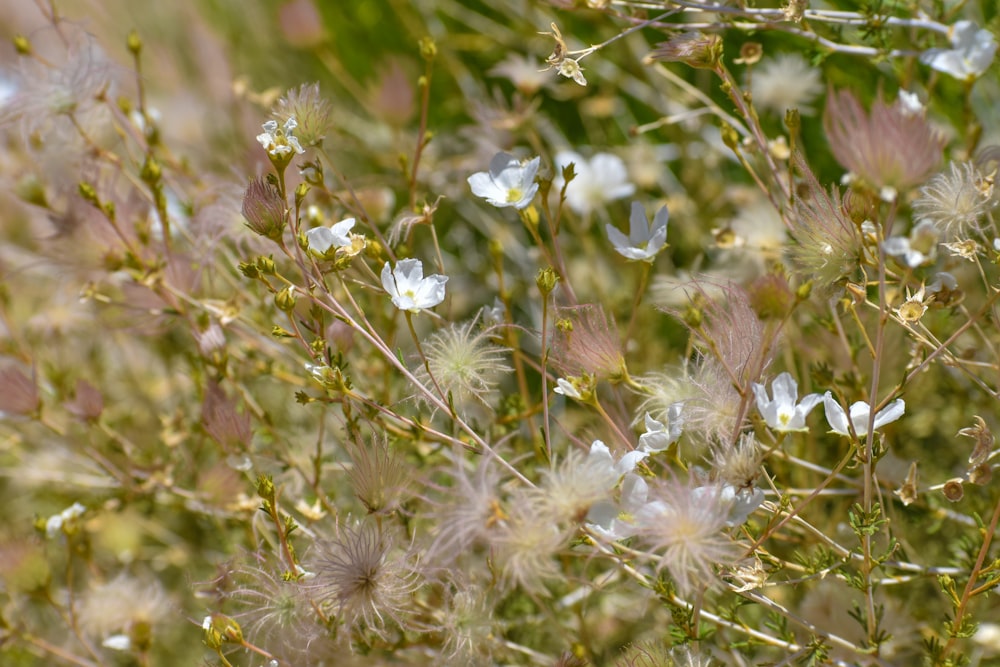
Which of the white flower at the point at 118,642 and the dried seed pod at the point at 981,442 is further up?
the dried seed pod at the point at 981,442

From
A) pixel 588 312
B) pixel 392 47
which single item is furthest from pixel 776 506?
pixel 392 47

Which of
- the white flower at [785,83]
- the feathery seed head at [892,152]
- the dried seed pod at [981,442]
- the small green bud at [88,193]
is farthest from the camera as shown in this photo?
the white flower at [785,83]

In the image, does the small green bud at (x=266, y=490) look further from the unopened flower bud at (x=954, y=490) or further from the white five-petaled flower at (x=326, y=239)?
the unopened flower bud at (x=954, y=490)

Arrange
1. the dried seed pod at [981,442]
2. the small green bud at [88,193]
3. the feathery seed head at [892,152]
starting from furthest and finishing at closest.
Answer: the small green bud at [88,193] → the dried seed pod at [981,442] → the feathery seed head at [892,152]

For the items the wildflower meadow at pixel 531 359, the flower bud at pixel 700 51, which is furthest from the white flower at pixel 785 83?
the flower bud at pixel 700 51

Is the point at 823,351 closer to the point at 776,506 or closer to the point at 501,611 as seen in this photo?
the point at 776,506

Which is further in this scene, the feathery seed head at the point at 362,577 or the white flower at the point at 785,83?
the white flower at the point at 785,83
